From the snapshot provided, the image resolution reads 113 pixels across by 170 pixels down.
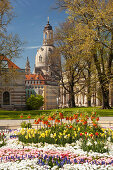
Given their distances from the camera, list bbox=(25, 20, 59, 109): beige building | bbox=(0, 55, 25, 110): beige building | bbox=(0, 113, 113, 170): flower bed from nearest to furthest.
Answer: bbox=(0, 113, 113, 170): flower bed → bbox=(0, 55, 25, 110): beige building → bbox=(25, 20, 59, 109): beige building

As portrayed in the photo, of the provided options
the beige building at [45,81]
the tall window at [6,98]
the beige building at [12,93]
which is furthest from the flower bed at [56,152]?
the tall window at [6,98]

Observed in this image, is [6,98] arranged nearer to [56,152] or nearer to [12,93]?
[12,93]

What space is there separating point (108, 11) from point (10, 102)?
2593 centimetres

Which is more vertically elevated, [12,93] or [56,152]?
[12,93]

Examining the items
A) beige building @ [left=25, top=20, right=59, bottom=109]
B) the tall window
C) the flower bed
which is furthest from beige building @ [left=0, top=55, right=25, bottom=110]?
the flower bed

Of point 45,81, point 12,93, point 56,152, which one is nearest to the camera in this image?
point 56,152

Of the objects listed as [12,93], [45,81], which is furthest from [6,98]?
[45,81]

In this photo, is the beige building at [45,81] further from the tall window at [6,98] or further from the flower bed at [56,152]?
the flower bed at [56,152]

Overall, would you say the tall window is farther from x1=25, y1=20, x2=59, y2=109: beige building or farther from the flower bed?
the flower bed

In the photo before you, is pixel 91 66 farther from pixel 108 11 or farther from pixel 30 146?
pixel 30 146

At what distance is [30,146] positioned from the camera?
361 inches

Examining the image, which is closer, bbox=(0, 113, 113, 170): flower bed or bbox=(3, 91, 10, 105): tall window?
bbox=(0, 113, 113, 170): flower bed

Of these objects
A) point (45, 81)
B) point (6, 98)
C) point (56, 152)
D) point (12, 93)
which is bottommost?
point (56, 152)

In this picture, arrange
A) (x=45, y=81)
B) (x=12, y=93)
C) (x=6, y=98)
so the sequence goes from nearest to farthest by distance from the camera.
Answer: (x=6, y=98), (x=12, y=93), (x=45, y=81)
